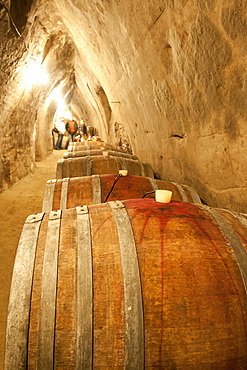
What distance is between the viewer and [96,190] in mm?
2301

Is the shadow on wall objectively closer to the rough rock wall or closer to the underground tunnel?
the underground tunnel

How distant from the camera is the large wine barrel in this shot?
7.20 feet

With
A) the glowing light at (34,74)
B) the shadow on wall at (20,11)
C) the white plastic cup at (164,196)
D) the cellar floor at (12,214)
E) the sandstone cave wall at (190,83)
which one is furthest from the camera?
the glowing light at (34,74)

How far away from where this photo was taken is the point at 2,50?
3.84 m

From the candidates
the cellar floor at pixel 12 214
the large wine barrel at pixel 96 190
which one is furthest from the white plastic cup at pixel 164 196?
the cellar floor at pixel 12 214

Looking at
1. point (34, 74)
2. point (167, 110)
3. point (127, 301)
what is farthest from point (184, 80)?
point (34, 74)

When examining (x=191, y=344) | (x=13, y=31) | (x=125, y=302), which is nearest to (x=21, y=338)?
(x=125, y=302)

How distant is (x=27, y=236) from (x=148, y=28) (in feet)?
10.3

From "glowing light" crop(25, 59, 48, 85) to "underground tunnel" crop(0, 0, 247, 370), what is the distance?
0.11 feet

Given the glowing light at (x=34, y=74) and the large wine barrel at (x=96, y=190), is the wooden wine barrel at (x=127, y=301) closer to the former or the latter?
the large wine barrel at (x=96, y=190)

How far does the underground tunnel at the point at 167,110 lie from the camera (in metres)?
1.08

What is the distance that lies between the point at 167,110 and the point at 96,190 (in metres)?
1.83

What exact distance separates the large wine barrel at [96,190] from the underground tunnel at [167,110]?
0.05 meters

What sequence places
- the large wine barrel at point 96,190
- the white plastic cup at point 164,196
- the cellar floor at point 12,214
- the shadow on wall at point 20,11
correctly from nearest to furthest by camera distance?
the white plastic cup at point 164,196, the large wine barrel at point 96,190, the cellar floor at point 12,214, the shadow on wall at point 20,11
